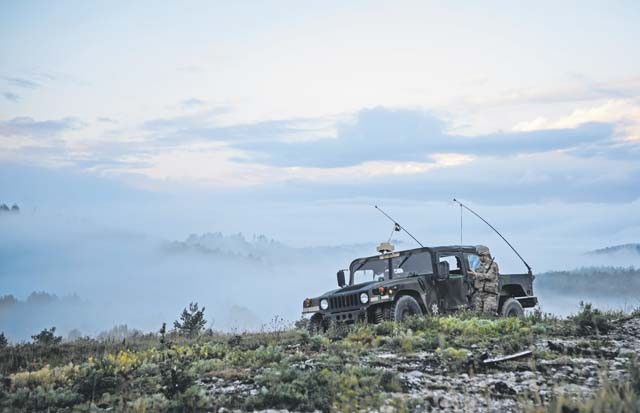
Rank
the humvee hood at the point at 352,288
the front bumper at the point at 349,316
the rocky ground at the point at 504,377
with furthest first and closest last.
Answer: the humvee hood at the point at 352,288 < the front bumper at the point at 349,316 < the rocky ground at the point at 504,377

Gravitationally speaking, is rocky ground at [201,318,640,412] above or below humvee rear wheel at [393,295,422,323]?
below

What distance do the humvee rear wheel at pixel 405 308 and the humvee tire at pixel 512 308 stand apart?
3.11 meters

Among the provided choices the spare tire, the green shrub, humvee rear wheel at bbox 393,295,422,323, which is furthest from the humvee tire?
the spare tire

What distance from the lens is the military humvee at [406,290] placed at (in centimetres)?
1577

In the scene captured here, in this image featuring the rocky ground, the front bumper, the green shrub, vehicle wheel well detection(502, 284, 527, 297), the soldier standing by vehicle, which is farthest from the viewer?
vehicle wheel well detection(502, 284, 527, 297)

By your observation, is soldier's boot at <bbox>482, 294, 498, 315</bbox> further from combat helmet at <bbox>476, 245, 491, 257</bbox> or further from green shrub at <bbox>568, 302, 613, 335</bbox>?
green shrub at <bbox>568, 302, 613, 335</bbox>

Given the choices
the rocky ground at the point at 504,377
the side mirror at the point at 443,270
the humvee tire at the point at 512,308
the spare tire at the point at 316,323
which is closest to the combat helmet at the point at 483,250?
the side mirror at the point at 443,270

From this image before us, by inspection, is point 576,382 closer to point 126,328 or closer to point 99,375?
point 99,375

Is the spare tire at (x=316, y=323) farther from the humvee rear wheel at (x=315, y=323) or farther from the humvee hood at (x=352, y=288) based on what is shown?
the humvee hood at (x=352, y=288)

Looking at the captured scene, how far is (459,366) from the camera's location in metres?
9.95

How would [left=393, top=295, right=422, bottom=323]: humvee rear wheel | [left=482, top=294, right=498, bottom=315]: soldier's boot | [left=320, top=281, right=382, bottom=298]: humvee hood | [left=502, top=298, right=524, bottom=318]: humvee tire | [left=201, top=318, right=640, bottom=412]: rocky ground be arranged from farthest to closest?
[left=502, top=298, right=524, bottom=318]: humvee tire < [left=482, top=294, right=498, bottom=315]: soldier's boot < [left=320, top=281, right=382, bottom=298]: humvee hood < [left=393, top=295, right=422, bottom=323]: humvee rear wheel < [left=201, top=318, right=640, bottom=412]: rocky ground

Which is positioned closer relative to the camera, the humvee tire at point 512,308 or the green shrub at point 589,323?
the green shrub at point 589,323

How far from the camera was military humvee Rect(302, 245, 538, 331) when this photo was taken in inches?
621

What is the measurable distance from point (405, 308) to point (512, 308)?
4.14m
